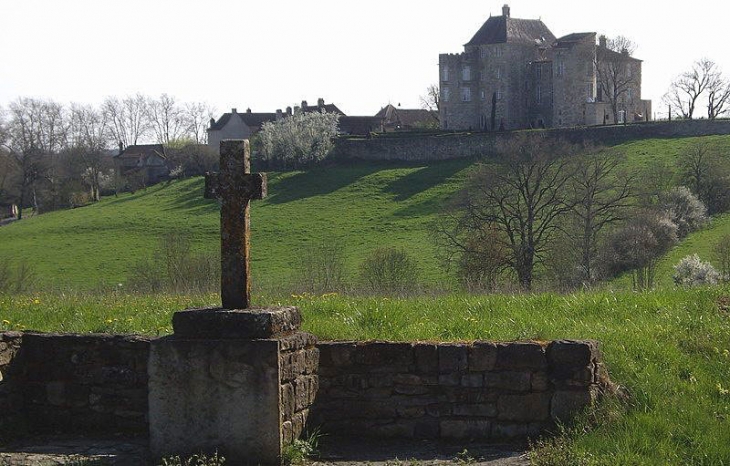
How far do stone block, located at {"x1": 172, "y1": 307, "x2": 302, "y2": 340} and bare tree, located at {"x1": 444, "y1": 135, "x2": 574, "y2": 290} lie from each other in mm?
28193

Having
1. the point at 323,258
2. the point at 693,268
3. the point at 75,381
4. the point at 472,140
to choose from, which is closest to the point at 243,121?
the point at 472,140

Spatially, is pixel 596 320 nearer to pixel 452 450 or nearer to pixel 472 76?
pixel 452 450

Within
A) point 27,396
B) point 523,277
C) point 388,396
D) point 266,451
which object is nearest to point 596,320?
point 388,396

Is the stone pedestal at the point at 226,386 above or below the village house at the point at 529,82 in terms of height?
below

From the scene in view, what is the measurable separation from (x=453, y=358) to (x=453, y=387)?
269 mm

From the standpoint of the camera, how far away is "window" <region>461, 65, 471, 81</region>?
3713 inches

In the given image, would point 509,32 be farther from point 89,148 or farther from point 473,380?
point 473,380

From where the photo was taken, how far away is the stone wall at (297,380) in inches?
320

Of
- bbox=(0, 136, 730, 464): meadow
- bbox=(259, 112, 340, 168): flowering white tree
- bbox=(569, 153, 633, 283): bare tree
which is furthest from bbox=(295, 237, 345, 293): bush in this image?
bbox=(259, 112, 340, 168): flowering white tree

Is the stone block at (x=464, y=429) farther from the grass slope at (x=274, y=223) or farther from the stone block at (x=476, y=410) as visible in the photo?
the grass slope at (x=274, y=223)

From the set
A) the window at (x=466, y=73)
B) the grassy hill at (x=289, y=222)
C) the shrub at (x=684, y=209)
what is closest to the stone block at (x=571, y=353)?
the grassy hill at (x=289, y=222)

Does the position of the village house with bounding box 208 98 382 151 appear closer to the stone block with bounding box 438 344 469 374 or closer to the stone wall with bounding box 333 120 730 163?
the stone wall with bounding box 333 120 730 163

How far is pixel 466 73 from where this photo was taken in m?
94.4

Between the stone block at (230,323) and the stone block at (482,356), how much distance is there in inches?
67.0
